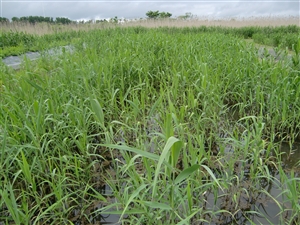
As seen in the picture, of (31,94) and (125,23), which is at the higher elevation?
(125,23)

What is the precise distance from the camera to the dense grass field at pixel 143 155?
1248mm

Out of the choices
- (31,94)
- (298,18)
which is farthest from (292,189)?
(298,18)

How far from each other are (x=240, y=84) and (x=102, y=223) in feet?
6.72

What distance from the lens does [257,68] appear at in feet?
9.56

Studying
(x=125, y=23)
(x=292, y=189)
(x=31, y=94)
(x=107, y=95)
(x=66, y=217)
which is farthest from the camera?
(x=125, y=23)

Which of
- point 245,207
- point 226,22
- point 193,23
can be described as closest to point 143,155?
point 245,207

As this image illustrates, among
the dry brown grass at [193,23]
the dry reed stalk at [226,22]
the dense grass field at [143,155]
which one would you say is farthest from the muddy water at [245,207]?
the dry reed stalk at [226,22]

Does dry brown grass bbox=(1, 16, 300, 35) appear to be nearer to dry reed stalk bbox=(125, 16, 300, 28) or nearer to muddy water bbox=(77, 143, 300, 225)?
dry reed stalk bbox=(125, 16, 300, 28)

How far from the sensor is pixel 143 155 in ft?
2.84

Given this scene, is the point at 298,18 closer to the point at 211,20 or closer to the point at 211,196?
the point at 211,20

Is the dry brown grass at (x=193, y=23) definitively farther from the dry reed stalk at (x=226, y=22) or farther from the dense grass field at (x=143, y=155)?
the dense grass field at (x=143, y=155)

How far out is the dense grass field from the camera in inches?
49.1

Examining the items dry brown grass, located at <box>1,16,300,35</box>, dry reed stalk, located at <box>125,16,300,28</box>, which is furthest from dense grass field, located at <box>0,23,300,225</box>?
dry reed stalk, located at <box>125,16,300,28</box>

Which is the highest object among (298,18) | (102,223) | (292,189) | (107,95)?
(298,18)
